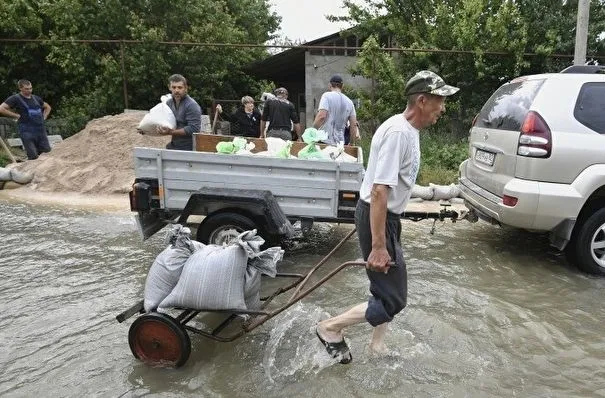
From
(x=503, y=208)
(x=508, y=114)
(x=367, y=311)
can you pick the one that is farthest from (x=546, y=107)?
(x=367, y=311)

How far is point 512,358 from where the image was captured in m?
Answer: 3.49

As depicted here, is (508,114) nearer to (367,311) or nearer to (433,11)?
(367,311)

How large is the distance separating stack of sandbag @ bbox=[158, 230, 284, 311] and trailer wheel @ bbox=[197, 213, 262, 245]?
4.67ft

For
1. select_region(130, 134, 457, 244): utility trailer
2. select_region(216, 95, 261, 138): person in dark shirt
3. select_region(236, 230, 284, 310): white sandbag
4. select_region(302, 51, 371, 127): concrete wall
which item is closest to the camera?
select_region(236, 230, 284, 310): white sandbag

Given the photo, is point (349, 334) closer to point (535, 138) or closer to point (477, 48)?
point (535, 138)

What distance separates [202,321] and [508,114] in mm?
3701

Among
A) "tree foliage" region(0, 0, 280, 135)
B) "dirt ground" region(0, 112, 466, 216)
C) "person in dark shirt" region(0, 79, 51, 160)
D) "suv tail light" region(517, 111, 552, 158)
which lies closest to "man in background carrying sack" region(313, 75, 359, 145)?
"dirt ground" region(0, 112, 466, 216)

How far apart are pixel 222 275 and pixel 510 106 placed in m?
3.71

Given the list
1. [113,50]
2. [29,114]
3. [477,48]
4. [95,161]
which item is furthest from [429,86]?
[113,50]

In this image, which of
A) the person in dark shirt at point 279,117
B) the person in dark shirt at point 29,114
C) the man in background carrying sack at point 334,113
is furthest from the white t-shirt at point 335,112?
the person in dark shirt at point 29,114

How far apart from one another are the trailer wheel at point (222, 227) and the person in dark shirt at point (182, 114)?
123cm

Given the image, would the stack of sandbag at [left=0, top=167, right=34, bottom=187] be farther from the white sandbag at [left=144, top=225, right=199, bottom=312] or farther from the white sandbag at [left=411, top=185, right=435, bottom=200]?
the white sandbag at [left=144, top=225, right=199, bottom=312]

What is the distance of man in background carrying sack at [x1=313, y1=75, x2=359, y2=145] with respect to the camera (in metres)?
7.14

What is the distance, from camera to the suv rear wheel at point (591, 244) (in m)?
4.87
